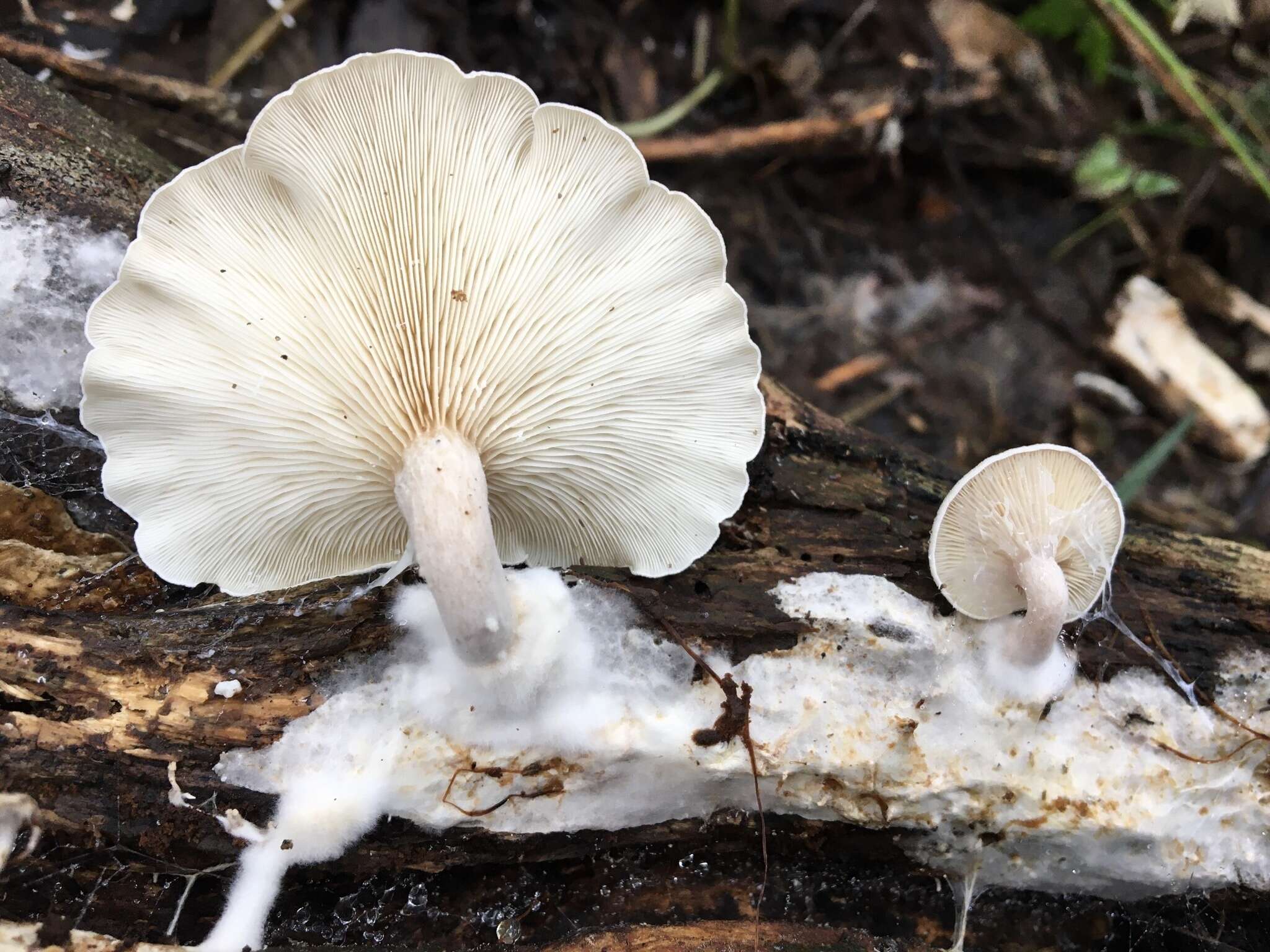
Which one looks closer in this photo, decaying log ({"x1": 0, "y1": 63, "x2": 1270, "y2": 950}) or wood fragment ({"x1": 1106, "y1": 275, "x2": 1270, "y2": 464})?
decaying log ({"x1": 0, "y1": 63, "x2": 1270, "y2": 950})

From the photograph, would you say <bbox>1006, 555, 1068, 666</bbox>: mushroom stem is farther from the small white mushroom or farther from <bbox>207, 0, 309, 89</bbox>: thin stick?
<bbox>207, 0, 309, 89</bbox>: thin stick

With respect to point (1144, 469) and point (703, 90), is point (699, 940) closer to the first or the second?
point (1144, 469)

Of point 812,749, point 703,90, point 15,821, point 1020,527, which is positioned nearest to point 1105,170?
point 703,90

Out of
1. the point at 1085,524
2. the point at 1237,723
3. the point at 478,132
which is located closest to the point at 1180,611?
the point at 1237,723

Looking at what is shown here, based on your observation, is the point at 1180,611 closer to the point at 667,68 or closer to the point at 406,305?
the point at 406,305

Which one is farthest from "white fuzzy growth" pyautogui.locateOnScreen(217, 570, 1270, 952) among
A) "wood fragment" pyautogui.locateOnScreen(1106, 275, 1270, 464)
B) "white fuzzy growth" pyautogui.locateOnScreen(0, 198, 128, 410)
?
"wood fragment" pyautogui.locateOnScreen(1106, 275, 1270, 464)
